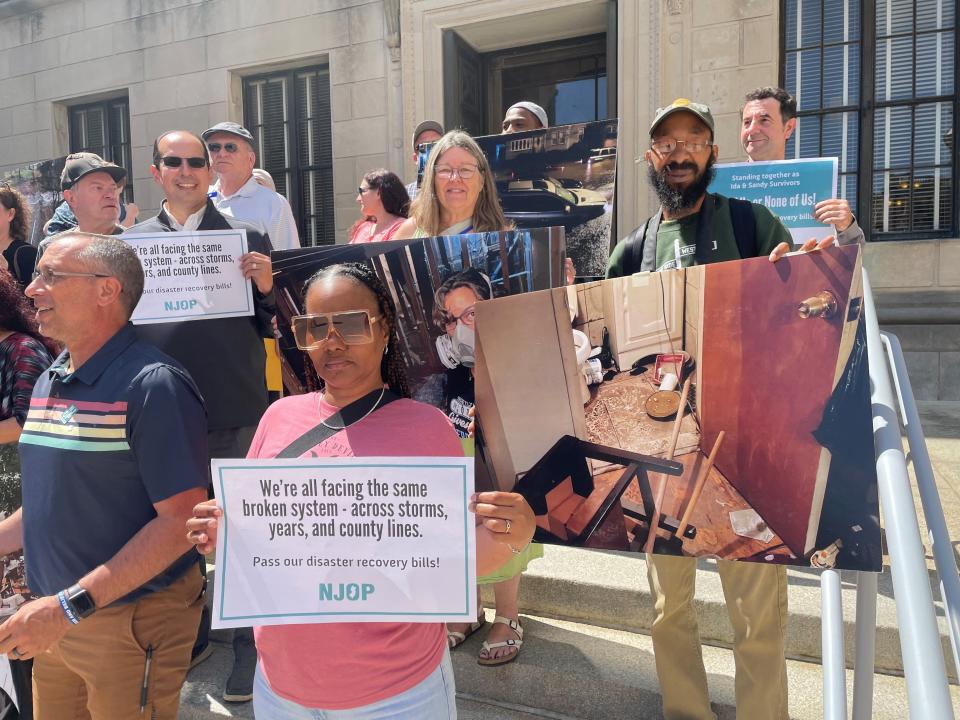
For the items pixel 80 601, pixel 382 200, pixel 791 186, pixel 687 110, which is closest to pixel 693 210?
pixel 687 110

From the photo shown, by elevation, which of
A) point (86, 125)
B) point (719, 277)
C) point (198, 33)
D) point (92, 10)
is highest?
point (92, 10)

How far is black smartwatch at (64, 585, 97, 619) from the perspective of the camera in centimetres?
175

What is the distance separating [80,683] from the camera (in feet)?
6.61

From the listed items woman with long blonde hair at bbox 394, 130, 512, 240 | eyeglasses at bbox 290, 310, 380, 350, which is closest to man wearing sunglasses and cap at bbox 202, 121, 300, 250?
woman with long blonde hair at bbox 394, 130, 512, 240

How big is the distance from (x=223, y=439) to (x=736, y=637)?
212 cm

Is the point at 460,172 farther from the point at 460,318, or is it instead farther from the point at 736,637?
the point at 736,637

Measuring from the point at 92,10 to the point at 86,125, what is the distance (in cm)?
172

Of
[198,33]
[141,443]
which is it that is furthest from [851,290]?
[198,33]

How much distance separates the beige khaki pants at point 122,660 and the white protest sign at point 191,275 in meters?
1.04

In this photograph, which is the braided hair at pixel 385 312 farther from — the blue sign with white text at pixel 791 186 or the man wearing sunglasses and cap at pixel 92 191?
the blue sign with white text at pixel 791 186

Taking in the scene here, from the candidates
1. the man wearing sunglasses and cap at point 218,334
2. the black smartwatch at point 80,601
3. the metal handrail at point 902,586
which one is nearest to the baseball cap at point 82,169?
the man wearing sunglasses and cap at point 218,334

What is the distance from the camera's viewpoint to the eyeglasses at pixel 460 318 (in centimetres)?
209

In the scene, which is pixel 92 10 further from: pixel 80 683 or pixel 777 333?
pixel 777 333

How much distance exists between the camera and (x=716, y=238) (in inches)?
92.0
